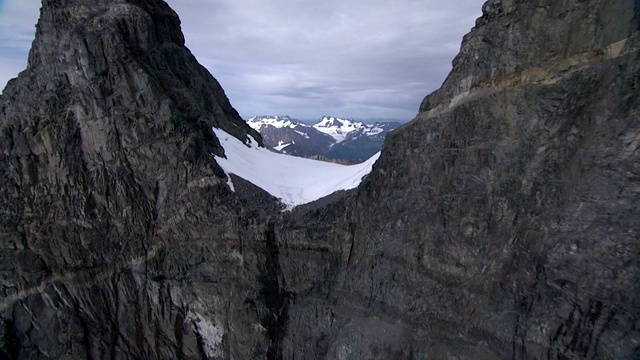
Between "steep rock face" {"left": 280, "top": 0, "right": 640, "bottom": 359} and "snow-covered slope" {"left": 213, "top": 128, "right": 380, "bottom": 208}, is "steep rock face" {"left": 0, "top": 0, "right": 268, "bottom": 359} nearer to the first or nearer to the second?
"snow-covered slope" {"left": 213, "top": 128, "right": 380, "bottom": 208}

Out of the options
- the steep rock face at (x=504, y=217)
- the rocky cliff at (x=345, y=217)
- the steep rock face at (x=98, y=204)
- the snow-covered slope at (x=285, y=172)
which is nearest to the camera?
the steep rock face at (x=504, y=217)

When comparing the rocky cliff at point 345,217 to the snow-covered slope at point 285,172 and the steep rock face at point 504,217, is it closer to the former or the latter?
the steep rock face at point 504,217

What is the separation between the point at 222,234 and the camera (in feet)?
69.5

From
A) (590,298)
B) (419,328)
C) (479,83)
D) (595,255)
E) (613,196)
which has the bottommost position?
(419,328)

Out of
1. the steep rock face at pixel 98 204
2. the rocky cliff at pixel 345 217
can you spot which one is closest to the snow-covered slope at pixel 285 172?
the rocky cliff at pixel 345 217

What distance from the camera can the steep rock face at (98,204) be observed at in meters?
22.4

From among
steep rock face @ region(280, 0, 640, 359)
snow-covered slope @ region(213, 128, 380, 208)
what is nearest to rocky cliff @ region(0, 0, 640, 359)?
steep rock face @ region(280, 0, 640, 359)

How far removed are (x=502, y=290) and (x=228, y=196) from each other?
14747 mm

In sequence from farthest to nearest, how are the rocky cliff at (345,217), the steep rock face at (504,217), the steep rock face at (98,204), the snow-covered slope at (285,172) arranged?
the snow-covered slope at (285,172) → the steep rock face at (98,204) → the rocky cliff at (345,217) → the steep rock face at (504,217)

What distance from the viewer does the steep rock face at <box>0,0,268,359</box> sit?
22.4m

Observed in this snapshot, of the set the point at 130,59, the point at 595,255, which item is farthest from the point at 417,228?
the point at 130,59

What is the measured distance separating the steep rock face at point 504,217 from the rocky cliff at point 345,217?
67mm

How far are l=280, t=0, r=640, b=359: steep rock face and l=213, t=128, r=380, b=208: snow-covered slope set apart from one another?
20.5 ft

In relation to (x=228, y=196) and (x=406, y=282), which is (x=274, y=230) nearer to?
(x=228, y=196)
